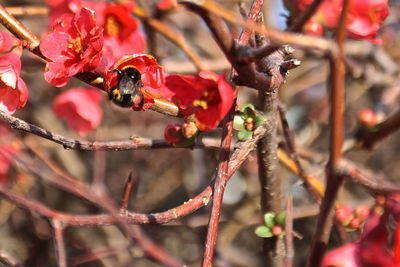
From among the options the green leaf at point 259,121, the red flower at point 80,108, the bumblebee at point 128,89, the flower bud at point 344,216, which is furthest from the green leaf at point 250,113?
the red flower at point 80,108

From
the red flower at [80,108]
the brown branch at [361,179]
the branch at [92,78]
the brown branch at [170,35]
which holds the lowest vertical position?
the brown branch at [361,179]

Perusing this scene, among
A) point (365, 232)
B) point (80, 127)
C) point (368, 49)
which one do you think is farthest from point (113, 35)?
point (368, 49)

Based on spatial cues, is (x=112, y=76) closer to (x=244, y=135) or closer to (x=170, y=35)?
(x=244, y=135)

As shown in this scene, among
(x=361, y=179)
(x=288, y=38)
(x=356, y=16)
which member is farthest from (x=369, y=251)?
(x=356, y=16)

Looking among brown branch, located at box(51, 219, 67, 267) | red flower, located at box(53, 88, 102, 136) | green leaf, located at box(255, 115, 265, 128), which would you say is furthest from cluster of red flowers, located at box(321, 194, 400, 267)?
red flower, located at box(53, 88, 102, 136)

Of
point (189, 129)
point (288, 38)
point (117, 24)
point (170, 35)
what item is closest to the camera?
point (288, 38)

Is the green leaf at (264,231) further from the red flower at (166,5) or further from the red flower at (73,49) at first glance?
the red flower at (166,5)

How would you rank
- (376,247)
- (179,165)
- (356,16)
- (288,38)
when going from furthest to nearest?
1. (179,165)
2. (356,16)
3. (376,247)
4. (288,38)
